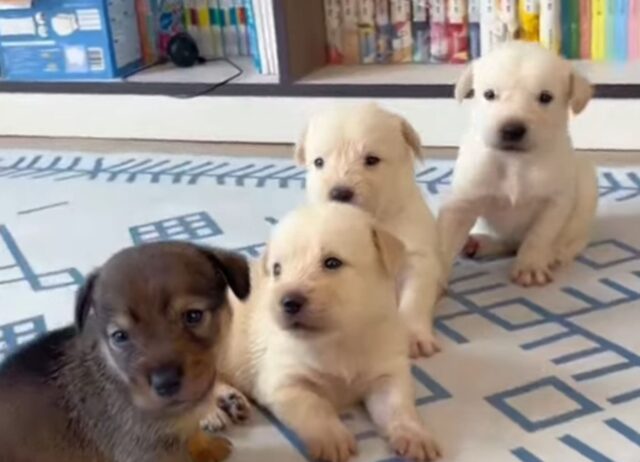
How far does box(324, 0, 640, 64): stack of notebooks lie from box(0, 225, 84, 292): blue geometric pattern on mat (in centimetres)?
115

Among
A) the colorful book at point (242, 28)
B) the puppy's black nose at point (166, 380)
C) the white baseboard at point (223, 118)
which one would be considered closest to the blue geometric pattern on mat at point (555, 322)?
the puppy's black nose at point (166, 380)

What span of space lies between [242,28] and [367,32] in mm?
374

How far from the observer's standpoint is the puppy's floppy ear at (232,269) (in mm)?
1241

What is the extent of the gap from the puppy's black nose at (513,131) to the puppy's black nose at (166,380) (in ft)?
2.73

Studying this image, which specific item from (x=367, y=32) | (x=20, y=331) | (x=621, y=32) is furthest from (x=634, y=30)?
(x=20, y=331)

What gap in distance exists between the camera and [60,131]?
296 centimetres

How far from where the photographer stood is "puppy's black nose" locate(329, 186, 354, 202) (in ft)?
5.32

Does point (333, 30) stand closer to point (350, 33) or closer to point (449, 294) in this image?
point (350, 33)

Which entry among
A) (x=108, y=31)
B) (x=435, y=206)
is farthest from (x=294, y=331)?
(x=108, y=31)

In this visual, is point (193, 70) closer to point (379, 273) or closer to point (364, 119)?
point (364, 119)

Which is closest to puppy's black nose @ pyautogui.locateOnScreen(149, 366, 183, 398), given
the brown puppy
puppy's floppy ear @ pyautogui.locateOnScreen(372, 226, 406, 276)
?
the brown puppy

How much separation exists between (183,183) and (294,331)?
1.13m

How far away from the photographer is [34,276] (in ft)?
6.37

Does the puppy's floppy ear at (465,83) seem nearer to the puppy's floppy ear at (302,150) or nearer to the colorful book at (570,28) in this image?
the puppy's floppy ear at (302,150)
